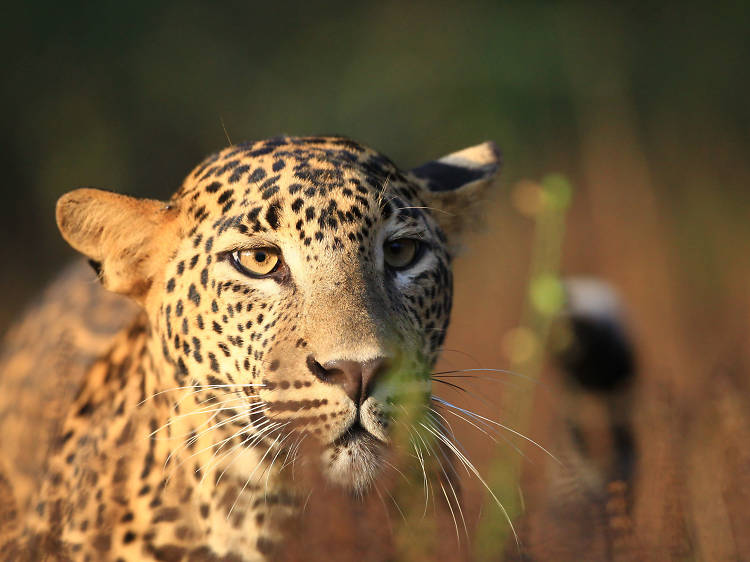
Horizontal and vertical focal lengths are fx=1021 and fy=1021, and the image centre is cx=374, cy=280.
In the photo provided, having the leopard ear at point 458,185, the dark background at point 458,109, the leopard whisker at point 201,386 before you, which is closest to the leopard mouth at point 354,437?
the leopard whisker at point 201,386

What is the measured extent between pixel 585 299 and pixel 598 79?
5.94 metres

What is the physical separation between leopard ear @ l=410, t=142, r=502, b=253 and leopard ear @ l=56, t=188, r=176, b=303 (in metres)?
1.09

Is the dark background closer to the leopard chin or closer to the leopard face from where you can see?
the leopard face

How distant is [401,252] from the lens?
388 cm

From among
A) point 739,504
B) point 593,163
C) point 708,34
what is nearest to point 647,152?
point 593,163

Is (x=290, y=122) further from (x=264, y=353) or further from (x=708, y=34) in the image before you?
(x=264, y=353)

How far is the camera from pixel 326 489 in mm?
3309

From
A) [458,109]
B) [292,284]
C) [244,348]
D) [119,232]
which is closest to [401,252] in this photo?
[292,284]

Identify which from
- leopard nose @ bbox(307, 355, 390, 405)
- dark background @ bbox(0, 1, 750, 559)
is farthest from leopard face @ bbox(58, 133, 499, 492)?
dark background @ bbox(0, 1, 750, 559)

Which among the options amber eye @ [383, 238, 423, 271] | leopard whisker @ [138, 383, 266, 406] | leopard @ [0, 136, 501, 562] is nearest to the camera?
leopard @ [0, 136, 501, 562]

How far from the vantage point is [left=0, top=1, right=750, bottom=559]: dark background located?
31.1 feet

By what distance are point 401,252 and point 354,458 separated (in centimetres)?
95

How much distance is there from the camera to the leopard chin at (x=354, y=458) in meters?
3.19

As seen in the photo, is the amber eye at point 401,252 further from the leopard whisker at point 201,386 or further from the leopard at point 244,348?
the leopard whisker at point 201,386
